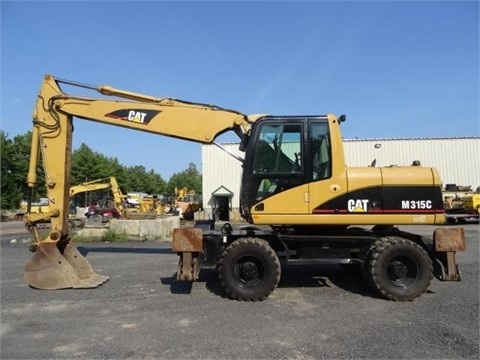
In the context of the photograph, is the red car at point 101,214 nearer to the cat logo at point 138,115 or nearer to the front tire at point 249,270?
the cat logo at point 138,115

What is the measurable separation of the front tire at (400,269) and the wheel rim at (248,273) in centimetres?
190

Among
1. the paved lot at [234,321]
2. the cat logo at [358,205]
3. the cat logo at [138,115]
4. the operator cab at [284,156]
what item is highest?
the cat logo at [138,115]

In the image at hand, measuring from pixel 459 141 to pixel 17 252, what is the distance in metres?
34.8

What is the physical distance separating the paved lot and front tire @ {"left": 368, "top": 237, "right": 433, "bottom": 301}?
214 mm

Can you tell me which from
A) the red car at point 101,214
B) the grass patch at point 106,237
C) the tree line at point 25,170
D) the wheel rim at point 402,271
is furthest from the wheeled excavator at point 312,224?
the tree line at point 25,170

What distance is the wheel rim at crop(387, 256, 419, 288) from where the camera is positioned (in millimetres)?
7125

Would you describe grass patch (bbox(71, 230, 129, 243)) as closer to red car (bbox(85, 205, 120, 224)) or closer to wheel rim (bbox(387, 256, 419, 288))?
wheel rim (bbox(387, 256, 419, 288))

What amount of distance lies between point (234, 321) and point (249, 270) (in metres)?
1.29

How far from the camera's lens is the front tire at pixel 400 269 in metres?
7.04

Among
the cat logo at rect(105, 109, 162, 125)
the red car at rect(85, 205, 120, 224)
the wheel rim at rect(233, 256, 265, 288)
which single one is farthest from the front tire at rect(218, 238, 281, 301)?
the red car at rect(85, 205, 120, 224)

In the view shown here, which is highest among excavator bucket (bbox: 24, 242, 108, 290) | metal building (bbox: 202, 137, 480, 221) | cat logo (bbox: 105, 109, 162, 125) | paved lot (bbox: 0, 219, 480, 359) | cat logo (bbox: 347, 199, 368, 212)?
metal building (bbox: 202, 137, 480, 221)

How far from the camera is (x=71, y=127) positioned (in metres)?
8.81

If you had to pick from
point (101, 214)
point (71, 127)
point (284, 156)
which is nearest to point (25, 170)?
point (101, 214)

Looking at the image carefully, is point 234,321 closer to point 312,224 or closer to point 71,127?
point 312,224
